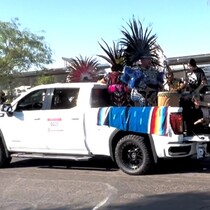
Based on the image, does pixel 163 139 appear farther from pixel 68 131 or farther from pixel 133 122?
pixel 68 131

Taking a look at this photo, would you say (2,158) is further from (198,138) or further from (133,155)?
(198,138)

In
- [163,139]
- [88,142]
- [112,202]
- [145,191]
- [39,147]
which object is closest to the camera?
[112,202]

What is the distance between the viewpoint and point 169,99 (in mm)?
8914

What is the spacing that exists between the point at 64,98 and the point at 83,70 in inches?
84.8

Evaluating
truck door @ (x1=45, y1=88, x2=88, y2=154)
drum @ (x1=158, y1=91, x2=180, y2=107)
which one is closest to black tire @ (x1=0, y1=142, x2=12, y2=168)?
truck door @ (x1=45, y1=88, x2=88, y2=154)

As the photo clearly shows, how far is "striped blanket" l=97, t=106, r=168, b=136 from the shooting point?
877 cm

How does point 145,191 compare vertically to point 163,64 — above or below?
below

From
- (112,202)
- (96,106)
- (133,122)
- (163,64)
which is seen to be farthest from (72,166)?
(112,202)

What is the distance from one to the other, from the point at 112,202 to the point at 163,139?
6.91 ft

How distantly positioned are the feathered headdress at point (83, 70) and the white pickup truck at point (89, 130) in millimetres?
1787

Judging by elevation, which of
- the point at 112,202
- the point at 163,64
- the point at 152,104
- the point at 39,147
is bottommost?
the point at 112,202

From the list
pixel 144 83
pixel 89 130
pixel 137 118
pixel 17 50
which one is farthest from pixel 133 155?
pixel 17 50

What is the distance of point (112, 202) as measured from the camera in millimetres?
7098

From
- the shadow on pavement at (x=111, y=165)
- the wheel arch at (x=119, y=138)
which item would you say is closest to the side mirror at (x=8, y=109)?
the shadow on pavement at (x=111, y=165)
